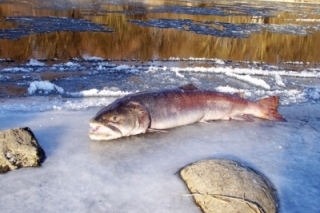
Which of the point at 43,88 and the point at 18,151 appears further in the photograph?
the point at 43,88

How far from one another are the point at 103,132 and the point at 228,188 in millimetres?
1748

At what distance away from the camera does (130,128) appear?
4867mm

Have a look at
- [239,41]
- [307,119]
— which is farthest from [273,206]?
[239,41]

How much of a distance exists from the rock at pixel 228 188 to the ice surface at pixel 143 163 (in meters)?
0.11

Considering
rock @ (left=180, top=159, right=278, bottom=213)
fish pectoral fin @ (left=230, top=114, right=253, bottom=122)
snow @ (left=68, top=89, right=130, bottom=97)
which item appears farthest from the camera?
snow @ (left=68, top=89, right=130, bottom=97)

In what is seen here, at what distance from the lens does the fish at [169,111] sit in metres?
4.76

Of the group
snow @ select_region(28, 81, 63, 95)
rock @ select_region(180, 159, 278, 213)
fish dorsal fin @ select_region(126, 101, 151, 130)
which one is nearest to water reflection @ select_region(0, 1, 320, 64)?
snow @ select_region(28, 81, 63, 95)

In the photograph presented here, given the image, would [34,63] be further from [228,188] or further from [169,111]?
[228,188]

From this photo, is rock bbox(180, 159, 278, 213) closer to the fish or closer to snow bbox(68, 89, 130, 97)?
the fish

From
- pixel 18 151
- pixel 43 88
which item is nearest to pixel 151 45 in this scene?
pixel 43 88

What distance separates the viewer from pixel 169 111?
5352 mm

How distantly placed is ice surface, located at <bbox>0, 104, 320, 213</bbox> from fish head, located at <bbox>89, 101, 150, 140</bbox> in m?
0.13

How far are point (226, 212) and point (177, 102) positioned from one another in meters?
2.26

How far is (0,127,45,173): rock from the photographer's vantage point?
4039 millimetres
